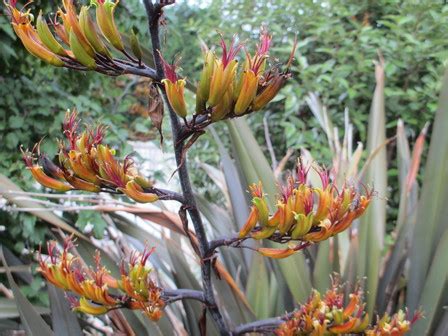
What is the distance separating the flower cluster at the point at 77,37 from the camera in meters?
0.64

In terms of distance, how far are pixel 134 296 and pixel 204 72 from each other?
31cm

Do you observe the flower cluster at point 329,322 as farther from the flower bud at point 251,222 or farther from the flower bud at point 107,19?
the flower bud at point 107,19

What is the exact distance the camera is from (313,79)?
229 centimetres

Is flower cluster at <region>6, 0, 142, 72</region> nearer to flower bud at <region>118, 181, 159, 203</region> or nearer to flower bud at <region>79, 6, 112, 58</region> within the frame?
flower bud at <region>79, 6, 112, 58</region>

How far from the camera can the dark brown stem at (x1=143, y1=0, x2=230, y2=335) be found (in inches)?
26.9

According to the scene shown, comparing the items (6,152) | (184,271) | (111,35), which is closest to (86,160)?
(111,35)

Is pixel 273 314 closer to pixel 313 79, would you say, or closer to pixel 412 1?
pixel 313 79

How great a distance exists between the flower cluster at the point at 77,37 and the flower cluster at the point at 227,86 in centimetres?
8

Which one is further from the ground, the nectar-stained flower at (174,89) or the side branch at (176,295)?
the nectar-stained flower at (174,89)

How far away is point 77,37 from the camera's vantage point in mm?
637

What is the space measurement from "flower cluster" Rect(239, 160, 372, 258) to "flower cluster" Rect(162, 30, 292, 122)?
0.12m

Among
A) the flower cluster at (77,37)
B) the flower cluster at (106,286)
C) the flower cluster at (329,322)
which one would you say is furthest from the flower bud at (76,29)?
the flower cluster at (329,322)

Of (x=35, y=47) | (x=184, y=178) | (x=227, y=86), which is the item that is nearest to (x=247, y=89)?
(x=227, y=86)

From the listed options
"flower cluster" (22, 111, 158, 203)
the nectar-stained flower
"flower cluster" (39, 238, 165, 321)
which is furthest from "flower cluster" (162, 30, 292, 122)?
"flower cluster" (39, 238, 165, 321)
